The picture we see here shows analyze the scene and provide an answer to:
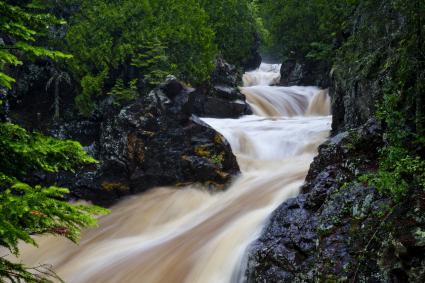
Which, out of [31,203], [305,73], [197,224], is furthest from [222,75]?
[31,203]

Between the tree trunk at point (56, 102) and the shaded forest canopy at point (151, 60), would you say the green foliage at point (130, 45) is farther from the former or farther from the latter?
the tree trunk at point (56, 102)

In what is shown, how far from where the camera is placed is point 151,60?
14.7 m

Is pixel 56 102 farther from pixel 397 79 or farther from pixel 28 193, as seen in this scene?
pixel 28 193

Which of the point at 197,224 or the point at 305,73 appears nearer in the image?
the point at 197,224

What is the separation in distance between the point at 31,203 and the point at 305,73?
81.6ft

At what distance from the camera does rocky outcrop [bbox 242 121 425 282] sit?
430 centimetres

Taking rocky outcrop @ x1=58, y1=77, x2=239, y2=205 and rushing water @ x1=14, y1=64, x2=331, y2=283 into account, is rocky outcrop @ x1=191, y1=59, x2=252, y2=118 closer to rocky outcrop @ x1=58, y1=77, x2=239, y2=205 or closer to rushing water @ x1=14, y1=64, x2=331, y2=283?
rushing water @ x1=14, y1=64, x2=331, y2=283

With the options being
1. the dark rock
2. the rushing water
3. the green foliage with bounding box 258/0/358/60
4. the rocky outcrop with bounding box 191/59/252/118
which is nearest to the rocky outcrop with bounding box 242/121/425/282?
the rushing water

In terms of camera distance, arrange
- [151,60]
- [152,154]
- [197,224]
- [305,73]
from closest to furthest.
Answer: [197,224] < [152,154] < [151,60] < [305,73]

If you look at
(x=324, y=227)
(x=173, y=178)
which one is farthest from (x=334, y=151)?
(x=173, y=178)

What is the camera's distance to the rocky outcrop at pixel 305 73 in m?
24.8

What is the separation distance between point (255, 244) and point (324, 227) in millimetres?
1527

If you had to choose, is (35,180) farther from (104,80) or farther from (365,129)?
(365,129)

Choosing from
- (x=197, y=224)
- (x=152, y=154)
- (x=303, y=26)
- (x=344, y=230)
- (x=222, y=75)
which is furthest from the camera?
(x=303, y=26)
